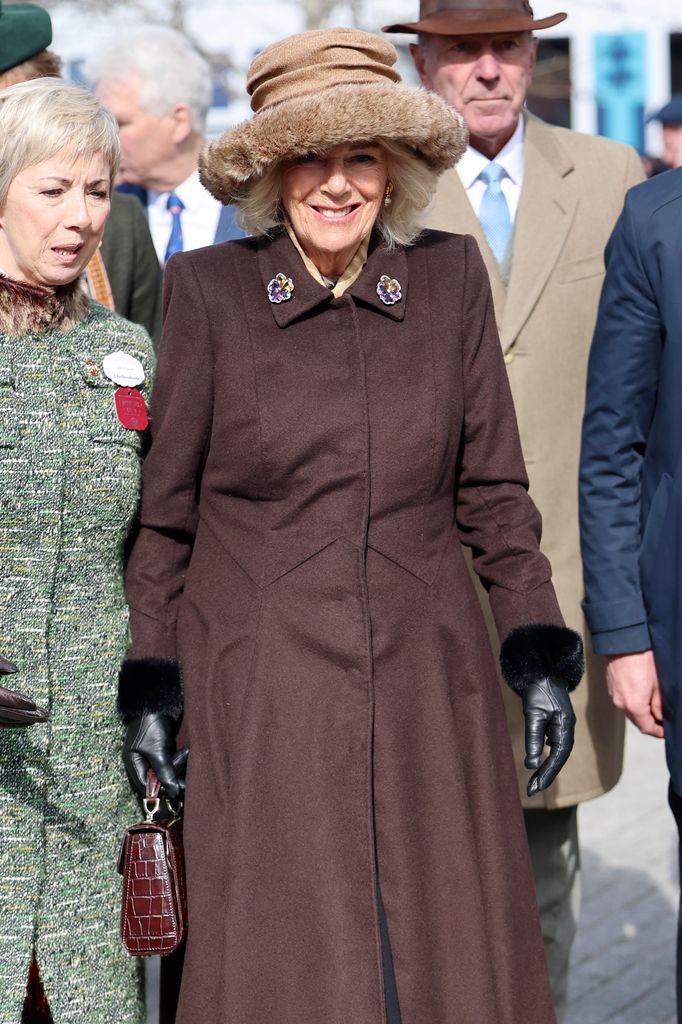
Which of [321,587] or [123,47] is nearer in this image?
[321,587]

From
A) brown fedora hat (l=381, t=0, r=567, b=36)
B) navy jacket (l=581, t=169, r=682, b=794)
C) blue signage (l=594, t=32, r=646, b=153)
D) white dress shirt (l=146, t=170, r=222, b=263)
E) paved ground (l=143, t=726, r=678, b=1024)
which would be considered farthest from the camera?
blue signage (l=594, t=32, r=646, b=153)

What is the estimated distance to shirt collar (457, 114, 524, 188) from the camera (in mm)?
4145

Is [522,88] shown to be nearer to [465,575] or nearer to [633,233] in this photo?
[633,233]

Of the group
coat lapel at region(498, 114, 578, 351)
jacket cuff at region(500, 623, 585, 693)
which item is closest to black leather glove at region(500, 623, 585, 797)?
jacket cuff at region(500, 623, 585, 693)

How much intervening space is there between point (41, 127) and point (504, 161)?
4.79 ft

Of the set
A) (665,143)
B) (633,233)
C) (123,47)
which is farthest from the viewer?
(665,143)

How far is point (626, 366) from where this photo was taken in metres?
3.41

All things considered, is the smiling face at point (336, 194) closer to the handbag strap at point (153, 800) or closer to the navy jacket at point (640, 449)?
the navy jacket at point (640, 449)

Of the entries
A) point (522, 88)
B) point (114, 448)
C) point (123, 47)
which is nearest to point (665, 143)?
point (123, 47)

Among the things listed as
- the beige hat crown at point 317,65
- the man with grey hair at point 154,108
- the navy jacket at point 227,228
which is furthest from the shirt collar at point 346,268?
the man with grey hair at point 154,108

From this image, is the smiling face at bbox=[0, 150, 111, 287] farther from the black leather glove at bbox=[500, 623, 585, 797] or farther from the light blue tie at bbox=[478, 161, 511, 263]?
the light blue tie at bbox=[478, 161, 511, 263]

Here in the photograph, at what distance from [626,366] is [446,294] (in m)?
0.42

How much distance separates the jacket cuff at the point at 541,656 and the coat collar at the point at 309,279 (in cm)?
66

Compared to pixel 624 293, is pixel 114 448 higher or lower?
lower
